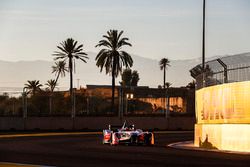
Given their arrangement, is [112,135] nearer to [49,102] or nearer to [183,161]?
[183,161]

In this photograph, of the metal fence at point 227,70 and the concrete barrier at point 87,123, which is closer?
the metal fence at point 227,70

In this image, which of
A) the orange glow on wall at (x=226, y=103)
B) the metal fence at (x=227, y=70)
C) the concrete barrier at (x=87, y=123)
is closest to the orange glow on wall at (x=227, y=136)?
the orange glow on wall at (x=226, y=103)

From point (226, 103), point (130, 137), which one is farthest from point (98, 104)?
point (226, 103)

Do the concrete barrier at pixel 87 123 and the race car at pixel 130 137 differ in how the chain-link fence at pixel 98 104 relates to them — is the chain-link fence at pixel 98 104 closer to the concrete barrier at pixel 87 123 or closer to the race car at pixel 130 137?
the concrete barrier at pixel 87 123

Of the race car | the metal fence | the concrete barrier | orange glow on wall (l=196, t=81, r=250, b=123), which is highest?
the metal fence

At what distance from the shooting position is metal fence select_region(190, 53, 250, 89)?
2319 centimetres

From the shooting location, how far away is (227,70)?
2433 cm

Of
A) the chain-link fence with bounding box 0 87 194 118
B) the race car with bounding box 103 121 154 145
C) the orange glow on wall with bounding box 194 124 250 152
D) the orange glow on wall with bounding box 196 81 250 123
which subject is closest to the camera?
the orange glow on wall with bounding box 194 124 250 152

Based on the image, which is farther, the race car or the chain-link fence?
the chain-link fence

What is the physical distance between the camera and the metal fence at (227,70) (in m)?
23.2

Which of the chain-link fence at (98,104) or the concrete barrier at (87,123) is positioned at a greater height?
the chain-link fence at (98,104)

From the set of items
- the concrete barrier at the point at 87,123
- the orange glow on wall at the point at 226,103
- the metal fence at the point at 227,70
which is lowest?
the concrete barrier at the point at 87,123

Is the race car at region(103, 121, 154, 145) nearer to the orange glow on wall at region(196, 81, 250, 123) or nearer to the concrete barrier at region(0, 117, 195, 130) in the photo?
the orange glow on wall at region(196, 81, 250, 123)

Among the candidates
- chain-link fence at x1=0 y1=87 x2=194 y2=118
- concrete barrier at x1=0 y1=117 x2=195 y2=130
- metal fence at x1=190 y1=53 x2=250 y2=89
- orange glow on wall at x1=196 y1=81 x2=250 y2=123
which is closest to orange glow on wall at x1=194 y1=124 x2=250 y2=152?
orange glow on wall at x1=196 y1=81 x2=250 y2=123
